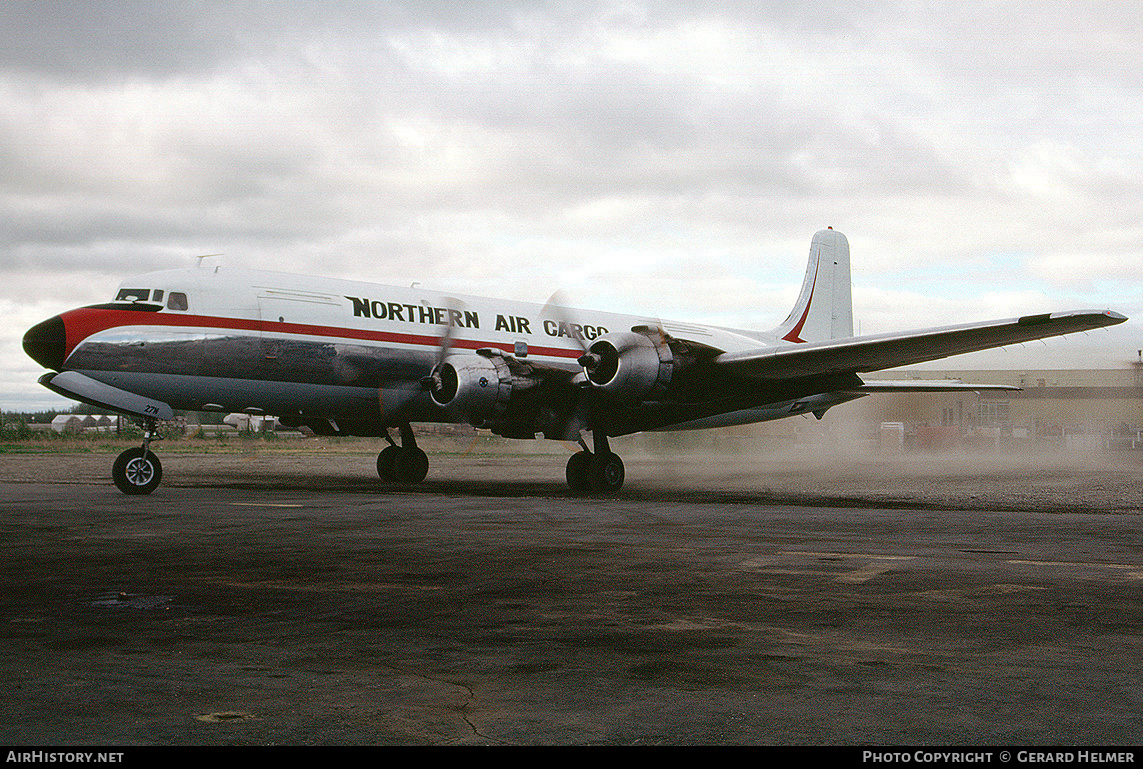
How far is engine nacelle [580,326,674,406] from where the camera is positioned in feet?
66.8

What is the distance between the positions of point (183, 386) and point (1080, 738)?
1821 cm

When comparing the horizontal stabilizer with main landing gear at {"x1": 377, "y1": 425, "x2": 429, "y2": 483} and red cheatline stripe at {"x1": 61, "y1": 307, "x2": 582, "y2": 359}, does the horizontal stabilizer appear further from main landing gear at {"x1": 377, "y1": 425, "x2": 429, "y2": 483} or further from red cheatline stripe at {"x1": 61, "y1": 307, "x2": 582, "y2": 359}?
main landing gear at {"x1": 377, "y1": 425, "x2": 429, "y2": 483}

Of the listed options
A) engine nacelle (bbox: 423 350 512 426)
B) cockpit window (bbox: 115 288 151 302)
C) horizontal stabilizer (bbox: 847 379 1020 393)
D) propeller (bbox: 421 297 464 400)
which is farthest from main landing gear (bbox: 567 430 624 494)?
cockpit window (bbox: 115 288 151 302)

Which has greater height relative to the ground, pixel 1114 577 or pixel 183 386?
pixel 183 386

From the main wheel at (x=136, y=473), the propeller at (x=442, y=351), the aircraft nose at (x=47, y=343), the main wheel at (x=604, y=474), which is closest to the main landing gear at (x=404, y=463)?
the propeller at (x=442, y=351)

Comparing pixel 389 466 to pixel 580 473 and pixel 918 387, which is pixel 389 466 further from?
pixel 918 387

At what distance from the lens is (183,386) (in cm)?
1917

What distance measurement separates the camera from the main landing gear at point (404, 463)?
25.3 metres

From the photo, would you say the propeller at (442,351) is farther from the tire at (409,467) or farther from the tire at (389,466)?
the tire at (389,466)

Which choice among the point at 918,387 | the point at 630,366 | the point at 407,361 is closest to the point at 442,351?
the point at 407,361
